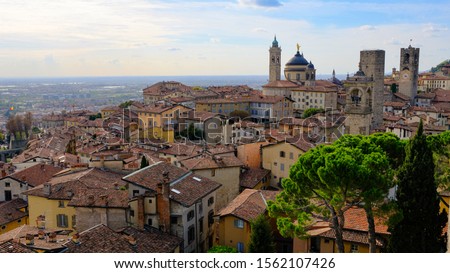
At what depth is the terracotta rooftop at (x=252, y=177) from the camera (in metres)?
15.2

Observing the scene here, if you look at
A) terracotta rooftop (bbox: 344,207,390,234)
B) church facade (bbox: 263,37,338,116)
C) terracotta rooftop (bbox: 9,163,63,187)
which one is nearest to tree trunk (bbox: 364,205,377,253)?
terracotta rooftop (bbox: 344,207,390,234)

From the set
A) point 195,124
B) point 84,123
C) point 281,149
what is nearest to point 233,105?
point 195,124

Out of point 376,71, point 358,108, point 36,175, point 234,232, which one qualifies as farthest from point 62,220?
point 376,71

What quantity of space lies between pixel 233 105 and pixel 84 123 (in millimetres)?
11623

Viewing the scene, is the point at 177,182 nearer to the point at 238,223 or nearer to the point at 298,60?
the point at 238,223

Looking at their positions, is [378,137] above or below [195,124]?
above

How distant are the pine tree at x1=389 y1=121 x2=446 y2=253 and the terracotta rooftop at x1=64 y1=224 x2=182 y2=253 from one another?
4516 millimetres

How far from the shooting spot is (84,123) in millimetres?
35969

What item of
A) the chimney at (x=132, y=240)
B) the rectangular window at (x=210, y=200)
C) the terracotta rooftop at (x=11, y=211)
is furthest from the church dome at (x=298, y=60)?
the chimney at (x=132, y=240)

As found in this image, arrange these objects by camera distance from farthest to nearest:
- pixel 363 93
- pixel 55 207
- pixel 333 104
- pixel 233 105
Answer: pixel 333 104
pixel 233 105
pixel 363 93
pixel 55 207

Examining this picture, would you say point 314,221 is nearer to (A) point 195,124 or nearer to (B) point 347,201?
(B) point 347,201

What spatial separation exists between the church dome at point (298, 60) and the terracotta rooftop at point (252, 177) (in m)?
35.2
